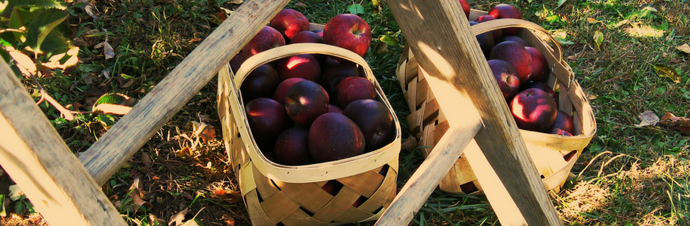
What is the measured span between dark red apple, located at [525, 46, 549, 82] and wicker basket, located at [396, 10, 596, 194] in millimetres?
30

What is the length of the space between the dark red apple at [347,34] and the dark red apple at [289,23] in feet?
0.60

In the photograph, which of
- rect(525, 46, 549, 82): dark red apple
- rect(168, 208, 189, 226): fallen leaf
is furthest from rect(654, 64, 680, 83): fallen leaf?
rect(168, 208, 189, 226): fallen leaf

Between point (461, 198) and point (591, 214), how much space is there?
52cm

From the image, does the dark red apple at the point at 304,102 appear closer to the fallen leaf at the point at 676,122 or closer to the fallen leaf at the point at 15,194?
the fallen leaf at the point at 15,194

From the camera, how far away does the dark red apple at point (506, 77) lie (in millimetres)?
1969

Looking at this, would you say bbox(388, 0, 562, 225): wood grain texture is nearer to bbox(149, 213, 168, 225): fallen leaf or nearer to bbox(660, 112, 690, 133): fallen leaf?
bbox(149, 213, 168, 225): fallen leaf

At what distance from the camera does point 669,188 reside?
2076mm

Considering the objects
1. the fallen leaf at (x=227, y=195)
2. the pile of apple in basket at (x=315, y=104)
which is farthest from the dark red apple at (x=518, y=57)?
the fallen leaf at (x=227, y=195)

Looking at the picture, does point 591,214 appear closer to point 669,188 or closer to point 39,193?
point 669,188

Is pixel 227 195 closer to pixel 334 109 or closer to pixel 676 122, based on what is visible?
pixel 334 109

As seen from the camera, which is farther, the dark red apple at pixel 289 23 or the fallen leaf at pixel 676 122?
the fallen leaf at pixel 676 122

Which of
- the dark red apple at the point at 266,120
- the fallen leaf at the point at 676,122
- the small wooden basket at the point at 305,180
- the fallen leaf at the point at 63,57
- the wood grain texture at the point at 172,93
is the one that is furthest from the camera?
the fallen leaf at the point at 676,122

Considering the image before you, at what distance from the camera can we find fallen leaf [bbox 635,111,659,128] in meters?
2.38

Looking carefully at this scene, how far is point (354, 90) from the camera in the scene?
178 centimetres
